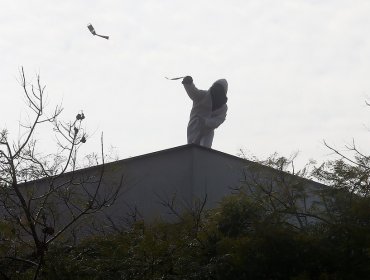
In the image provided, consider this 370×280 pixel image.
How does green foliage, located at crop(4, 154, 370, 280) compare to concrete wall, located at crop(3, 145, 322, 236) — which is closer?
green foliage, located at crop(4, 154, 370, 280)

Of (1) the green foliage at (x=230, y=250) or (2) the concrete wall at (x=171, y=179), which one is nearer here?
(1) the green foliage at (x=230, y=250)

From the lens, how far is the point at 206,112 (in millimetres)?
17828

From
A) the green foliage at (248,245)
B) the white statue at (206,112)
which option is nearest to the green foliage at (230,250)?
the green foliage at (248,245)

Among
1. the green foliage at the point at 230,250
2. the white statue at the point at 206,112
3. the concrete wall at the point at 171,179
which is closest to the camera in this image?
the green foliage at the point at 230,250

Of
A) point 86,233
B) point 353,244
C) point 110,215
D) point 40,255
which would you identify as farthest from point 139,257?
point 110,215

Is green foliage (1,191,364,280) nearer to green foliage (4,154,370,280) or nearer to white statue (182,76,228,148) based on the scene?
green foliage (4,154,370,280)

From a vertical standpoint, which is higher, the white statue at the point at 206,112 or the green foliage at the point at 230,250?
the white statue at the point at 206,112

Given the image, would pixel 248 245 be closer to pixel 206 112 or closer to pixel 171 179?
pixel 171 179

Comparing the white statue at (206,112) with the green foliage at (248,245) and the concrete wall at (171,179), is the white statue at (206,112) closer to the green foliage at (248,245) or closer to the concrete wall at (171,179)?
the concrete wall at (171,179)

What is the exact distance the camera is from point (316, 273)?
295 inches

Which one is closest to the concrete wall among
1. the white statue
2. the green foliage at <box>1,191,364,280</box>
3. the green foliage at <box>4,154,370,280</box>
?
the white statue

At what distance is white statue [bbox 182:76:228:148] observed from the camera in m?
17.8

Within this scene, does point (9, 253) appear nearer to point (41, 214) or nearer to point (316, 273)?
point (41, 214)

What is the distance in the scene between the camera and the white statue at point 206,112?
58.2 ft
